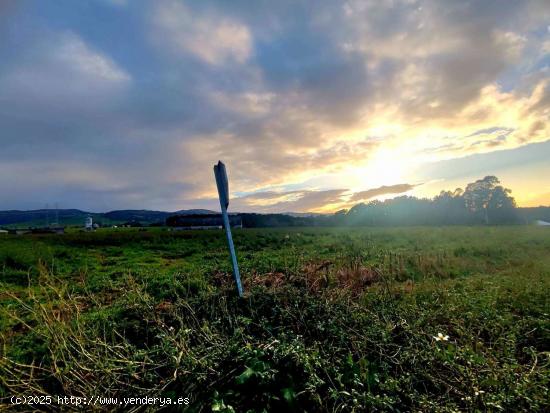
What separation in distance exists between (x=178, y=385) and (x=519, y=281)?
6655 mm

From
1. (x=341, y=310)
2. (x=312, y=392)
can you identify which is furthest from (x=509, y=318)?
(x=312, y=392)

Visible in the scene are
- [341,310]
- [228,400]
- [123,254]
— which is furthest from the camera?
[123,254]

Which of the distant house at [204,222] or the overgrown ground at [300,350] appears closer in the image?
the overgrown ground at [300,350]

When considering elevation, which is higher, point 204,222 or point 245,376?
point 204,222

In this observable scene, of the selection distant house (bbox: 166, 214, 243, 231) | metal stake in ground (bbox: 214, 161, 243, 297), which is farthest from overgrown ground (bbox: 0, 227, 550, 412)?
distant house (bbox: 166, 214, 243, 231)

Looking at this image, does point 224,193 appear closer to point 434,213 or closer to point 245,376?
point 245,376

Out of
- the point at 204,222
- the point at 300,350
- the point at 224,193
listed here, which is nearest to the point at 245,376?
the point at 300,350

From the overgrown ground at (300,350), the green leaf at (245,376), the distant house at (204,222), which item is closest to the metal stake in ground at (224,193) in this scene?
the overgrown ground at (300,350)

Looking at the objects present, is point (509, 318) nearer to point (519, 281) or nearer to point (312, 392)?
point (519, 281)

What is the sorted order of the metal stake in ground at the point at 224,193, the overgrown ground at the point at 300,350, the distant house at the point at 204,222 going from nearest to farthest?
the overgrown ground at the point at 300,350 < the metal stake in ground at the point at 224,193 < the distant house at the point at 204,222

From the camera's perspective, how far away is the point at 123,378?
3.25 meters

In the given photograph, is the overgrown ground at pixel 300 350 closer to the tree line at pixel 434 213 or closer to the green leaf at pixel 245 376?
the green leaf at pixel 245 376

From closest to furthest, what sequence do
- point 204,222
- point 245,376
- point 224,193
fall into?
point 245,376 < point 224,193 < point 204,222

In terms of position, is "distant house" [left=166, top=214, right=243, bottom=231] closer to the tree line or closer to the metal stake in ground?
the tree line
